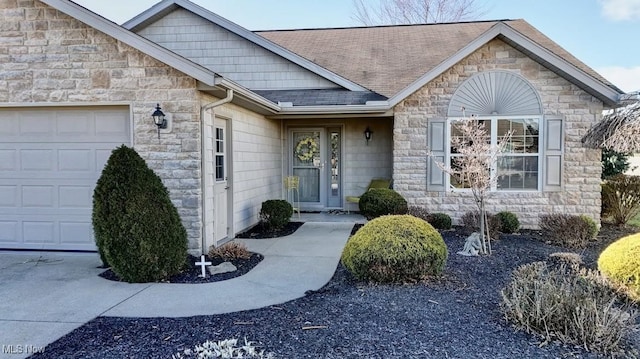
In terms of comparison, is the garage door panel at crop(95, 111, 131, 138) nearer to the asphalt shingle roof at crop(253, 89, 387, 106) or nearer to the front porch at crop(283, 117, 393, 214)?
the asphalt shingle roof at crop(253, 89, 387, 106)

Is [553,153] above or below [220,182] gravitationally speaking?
above

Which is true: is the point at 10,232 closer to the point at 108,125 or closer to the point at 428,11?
the point at 108,125

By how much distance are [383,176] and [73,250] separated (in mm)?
7117

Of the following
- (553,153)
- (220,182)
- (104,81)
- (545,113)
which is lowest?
(220,182)

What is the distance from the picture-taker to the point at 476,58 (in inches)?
352

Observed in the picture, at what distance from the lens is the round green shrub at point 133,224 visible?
5.04 meters

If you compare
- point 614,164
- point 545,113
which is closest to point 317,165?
point 545,113

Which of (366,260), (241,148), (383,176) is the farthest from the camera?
(383,176)

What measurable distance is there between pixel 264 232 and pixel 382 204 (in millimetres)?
2442

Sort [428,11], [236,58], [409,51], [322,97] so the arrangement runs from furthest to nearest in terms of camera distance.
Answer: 1. [428,11]
2. [409,51]
3. [236,58]
4. [322,97]

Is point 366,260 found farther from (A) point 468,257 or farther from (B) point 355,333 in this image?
(A) point 468,257

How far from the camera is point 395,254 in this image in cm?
479

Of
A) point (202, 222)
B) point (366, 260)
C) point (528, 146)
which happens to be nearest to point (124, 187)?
point (202, 222)

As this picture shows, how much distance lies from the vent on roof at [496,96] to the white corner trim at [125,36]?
5.64 metres
